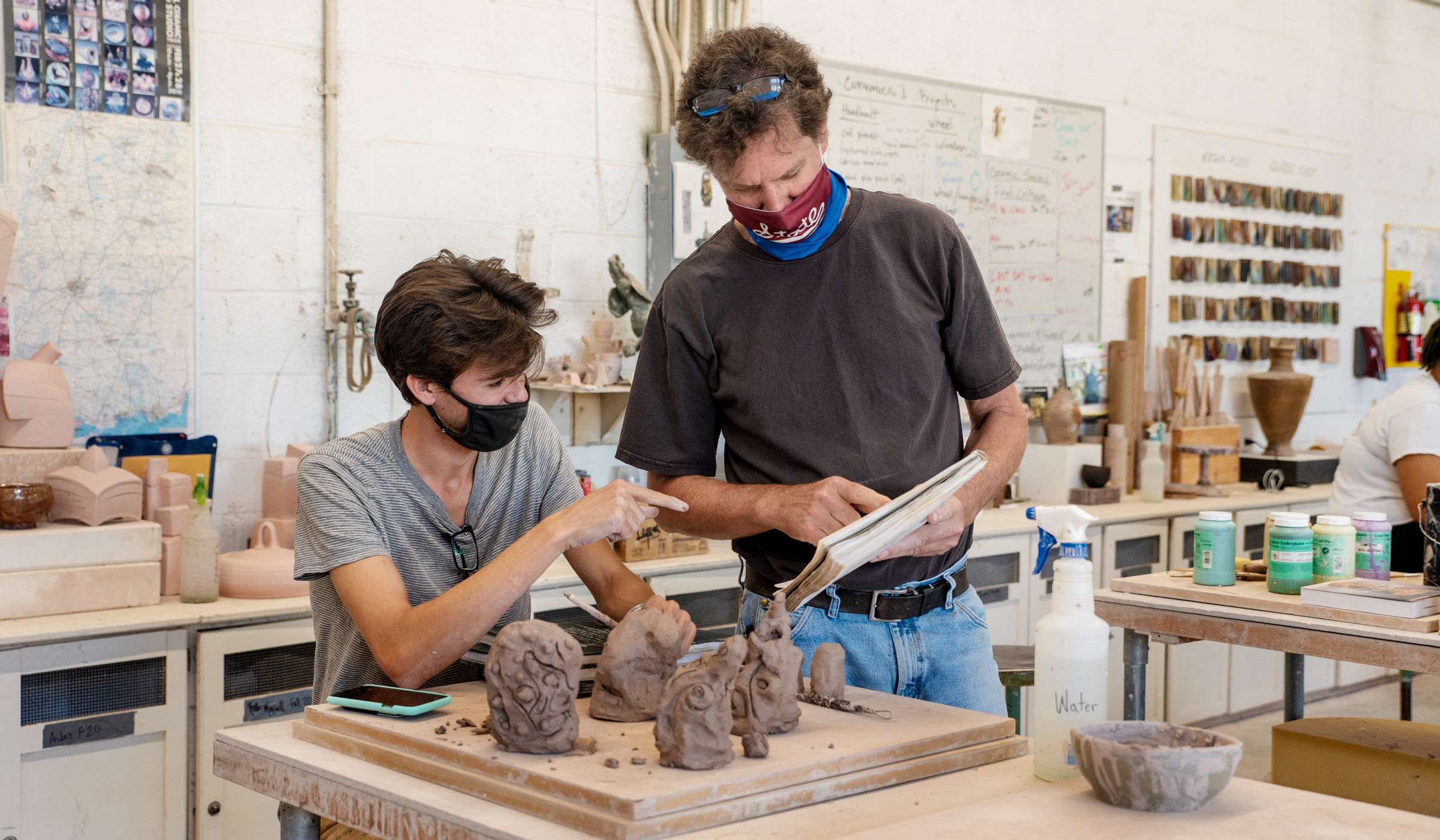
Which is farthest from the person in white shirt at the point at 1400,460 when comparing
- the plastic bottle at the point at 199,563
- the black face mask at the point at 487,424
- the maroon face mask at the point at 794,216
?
the plastic bottle at the point at 199,563

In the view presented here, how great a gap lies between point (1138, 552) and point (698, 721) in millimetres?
3445

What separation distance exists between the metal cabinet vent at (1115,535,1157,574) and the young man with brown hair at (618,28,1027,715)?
101 inches

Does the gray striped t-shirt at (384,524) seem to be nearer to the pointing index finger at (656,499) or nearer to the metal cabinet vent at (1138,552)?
the pointing index finger at (656,499)

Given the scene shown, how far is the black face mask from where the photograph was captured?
72.3 inches

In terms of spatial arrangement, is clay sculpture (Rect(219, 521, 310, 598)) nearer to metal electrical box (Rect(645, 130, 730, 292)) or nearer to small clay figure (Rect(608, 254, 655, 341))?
small clay figure (Rect(608, 254, 655, 341))

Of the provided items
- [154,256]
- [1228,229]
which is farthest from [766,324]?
[1228,229]

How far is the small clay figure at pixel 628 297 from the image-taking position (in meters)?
3.59

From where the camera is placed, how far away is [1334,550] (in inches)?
102

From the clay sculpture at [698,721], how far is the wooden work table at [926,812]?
8 cm

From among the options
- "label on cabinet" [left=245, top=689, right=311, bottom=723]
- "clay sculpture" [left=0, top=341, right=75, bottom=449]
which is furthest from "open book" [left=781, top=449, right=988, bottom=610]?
"clay sculpture" [left=0, top=341, right=75, bottom=449]

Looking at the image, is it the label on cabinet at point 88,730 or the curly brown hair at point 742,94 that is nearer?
the curly brown hair at point 742,94

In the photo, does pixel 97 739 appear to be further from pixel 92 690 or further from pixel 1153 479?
pixel 1153 479

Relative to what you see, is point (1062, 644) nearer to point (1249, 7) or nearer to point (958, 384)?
point (958, 384)

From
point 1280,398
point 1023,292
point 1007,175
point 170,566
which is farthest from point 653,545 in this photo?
point 1280,398
